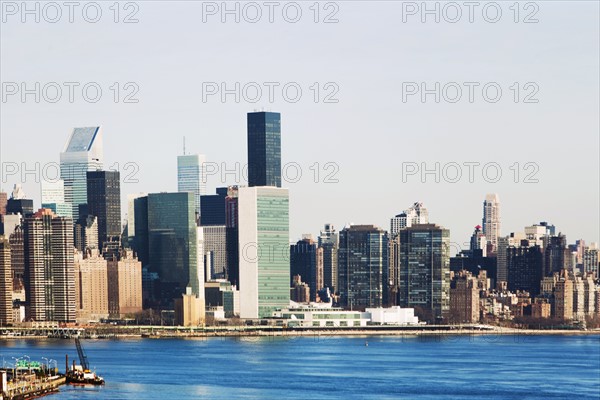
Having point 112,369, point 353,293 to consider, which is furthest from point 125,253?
point 112,369

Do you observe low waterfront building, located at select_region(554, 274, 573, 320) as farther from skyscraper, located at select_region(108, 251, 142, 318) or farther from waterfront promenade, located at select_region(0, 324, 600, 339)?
skyscraper, located at select_region(108, 251, 142, 318)

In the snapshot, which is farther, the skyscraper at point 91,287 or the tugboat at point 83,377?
the skyscraper at point 91,287

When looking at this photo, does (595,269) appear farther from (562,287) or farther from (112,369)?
(112,369)

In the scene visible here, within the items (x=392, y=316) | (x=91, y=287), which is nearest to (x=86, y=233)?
(x=91, y=287)

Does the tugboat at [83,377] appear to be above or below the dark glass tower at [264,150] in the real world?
below

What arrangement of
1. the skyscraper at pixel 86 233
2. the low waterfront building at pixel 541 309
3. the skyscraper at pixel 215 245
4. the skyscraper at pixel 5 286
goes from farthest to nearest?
the skyscraper at pixel 215 245, the skyscraper at pixel 86 233, the low waterfront building at pixel 541 309, the skyscraper at pixel 5 286

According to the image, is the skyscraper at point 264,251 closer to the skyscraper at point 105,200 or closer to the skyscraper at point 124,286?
the skyscraper at point 124,286

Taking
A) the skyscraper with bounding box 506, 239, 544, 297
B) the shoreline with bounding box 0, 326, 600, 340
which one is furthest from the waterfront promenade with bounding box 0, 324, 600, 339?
the skyscraper with bounding box 506, 239, 544, 297

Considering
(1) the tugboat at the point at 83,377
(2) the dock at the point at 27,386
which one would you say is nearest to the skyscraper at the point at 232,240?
(1) the tugboat at the point at 83,377
